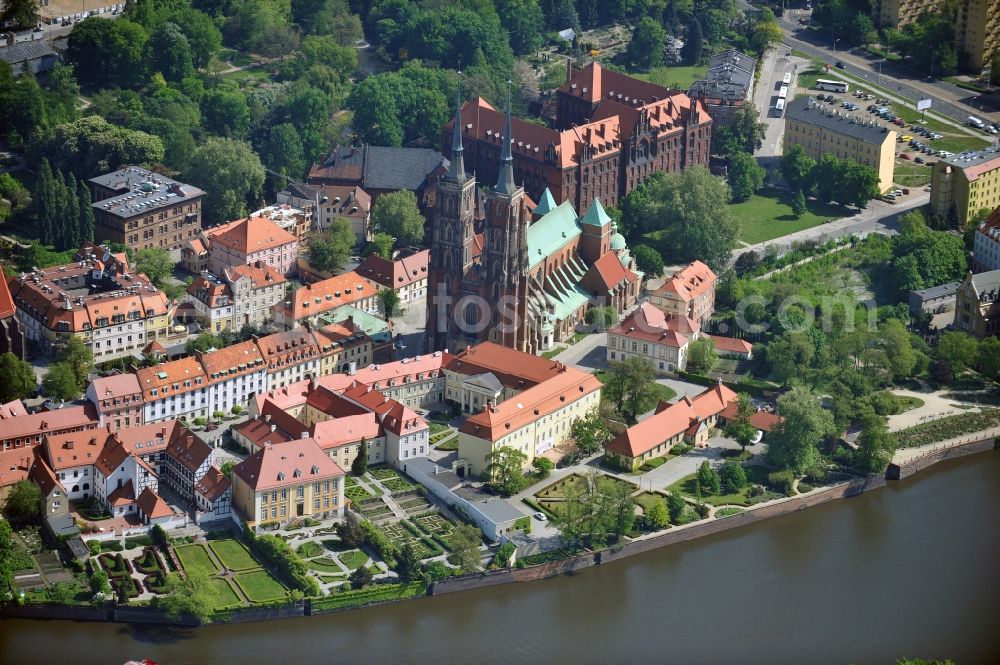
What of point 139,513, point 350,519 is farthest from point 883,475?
point 139,513

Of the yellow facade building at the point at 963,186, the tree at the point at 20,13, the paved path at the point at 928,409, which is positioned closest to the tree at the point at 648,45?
the yellow facade building at the point at 963,186

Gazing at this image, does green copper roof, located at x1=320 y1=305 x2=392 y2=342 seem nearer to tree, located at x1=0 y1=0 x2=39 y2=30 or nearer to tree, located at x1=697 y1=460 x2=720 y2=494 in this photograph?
tree, located at x1=697 y1=460 x2=720 y2=494

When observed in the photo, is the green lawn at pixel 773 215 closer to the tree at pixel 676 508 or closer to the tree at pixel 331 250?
the tree at pixel 331 250

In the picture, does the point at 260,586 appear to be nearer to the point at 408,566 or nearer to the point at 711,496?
the point at 408,566

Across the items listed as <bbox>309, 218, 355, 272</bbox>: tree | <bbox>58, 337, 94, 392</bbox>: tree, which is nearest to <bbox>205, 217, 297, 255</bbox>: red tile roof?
<bbox>309, 218, 355, 272</bbox>: tree

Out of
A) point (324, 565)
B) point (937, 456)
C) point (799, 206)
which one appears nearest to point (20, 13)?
point (799, 206)

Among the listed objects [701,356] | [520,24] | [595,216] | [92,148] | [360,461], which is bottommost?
[701,356]
